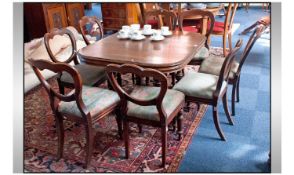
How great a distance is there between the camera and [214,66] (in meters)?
2.58

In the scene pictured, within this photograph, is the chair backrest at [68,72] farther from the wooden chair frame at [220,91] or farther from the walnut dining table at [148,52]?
the wooden chair frame at [220,91]

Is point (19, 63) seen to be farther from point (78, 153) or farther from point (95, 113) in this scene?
point (78, 153)

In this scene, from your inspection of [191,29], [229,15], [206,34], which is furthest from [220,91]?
[229,15]

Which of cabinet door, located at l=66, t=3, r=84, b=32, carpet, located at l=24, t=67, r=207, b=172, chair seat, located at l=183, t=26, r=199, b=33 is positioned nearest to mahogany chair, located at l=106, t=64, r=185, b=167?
carpet, located at l=24, t=67, r=207, b=172

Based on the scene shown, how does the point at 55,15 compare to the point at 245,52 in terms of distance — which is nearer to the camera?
the point at 245,52

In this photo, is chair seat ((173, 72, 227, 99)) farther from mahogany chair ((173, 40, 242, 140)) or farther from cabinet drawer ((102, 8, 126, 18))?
cabinet drawer ((102, 8, 126, 18))

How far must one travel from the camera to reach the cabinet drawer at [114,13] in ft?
16.1

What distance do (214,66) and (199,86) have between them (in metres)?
0.46

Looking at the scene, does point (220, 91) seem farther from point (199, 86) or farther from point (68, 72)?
point (68, 72)

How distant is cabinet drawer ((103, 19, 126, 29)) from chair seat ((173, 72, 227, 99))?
292 cm

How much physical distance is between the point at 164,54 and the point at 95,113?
0.67 metres

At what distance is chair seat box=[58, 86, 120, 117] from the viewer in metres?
1.97

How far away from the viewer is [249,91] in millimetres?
3035

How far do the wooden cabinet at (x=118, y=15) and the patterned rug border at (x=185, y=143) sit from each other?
2645 millimetres
